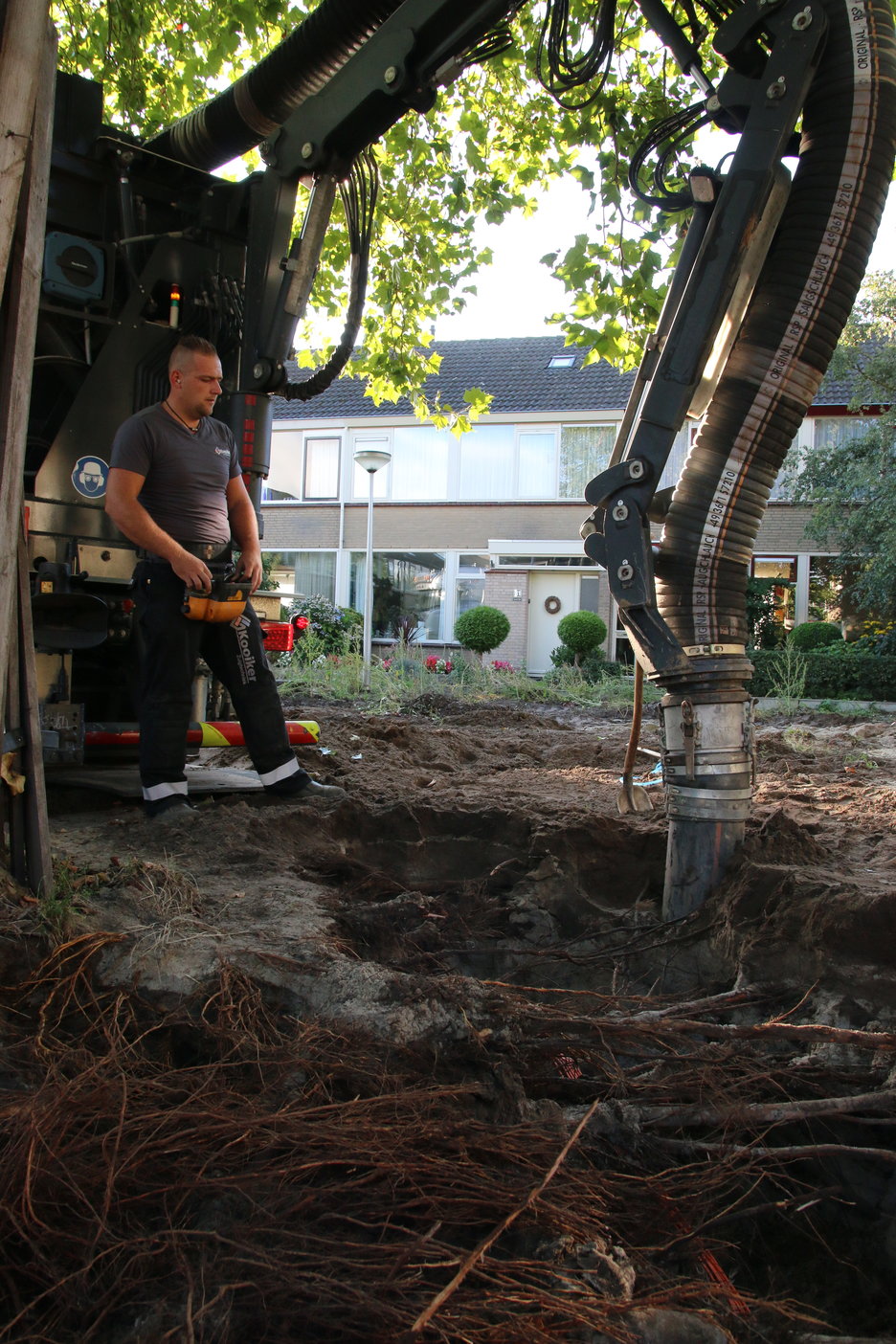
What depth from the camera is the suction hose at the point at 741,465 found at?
279 cm

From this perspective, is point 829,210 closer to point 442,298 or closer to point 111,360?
point 111,360

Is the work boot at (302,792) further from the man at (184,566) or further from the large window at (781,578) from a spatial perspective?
the large window at (781,578)

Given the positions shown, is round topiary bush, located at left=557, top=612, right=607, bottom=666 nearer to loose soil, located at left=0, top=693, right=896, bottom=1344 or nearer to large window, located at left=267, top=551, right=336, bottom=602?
large window, located at left=267, top=551, right=336, bottom=602

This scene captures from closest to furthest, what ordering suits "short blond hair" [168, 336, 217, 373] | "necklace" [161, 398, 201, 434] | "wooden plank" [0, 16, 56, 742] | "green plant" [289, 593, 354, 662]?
"wooden plank" [0, 16, 56, 742] → "short blond hair" [168, 336, 217, 373] → "necklace" [161, 398, 201, 434] → "green plant" [289, 593, 354, 662]

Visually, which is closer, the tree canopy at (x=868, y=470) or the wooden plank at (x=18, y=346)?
the wooden plank at (x=18, y=346)

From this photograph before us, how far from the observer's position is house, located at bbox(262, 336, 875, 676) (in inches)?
862

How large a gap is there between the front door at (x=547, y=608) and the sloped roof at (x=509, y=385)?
14.4 ft

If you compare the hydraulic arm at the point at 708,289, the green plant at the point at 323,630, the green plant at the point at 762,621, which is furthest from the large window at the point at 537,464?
the hydraulic arm at the point at 708,289

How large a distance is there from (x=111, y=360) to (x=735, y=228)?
3426 millimetres

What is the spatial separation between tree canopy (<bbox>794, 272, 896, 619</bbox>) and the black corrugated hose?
50.9ft

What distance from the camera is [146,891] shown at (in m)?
2.75

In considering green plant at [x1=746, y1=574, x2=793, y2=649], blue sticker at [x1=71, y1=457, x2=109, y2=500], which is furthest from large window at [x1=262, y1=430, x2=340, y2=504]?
blue sticker at [x1=71, y1=457, x2=109, y2=500]

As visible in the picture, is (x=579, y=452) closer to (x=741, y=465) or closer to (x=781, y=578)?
(x=781, y=578)

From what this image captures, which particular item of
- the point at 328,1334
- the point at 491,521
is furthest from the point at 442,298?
the point at 491,521
